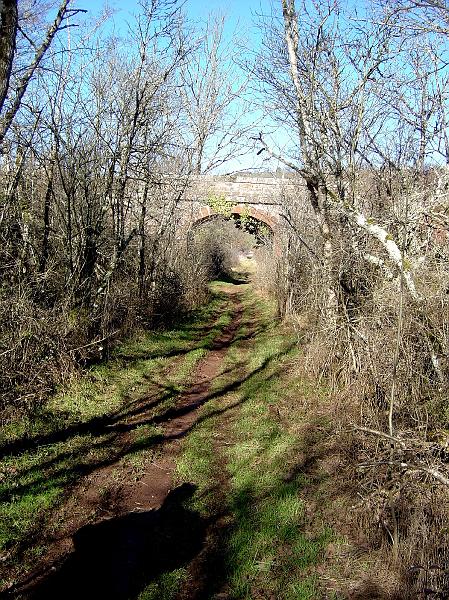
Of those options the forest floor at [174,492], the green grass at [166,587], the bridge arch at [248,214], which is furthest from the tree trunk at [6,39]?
the bridge arch at [248,214]

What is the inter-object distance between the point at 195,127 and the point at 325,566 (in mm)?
13263

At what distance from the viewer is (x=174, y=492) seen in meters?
5.41

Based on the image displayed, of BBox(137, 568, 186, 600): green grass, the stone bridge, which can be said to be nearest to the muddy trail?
BBox(137, 568, 186, 600): green grass

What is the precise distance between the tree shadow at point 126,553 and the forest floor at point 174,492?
0.01 meters

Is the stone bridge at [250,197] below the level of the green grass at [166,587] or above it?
above

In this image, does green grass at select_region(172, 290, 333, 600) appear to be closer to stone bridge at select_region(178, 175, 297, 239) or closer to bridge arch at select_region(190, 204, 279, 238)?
stone bridge at select_region(178, 175, 297, 239)

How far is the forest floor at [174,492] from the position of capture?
Answer: 4.02 m

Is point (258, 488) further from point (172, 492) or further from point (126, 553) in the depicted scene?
point (126, 553)

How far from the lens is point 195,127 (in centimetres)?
1488

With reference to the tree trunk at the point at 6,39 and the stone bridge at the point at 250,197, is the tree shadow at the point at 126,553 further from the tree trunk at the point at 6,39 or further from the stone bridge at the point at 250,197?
the stone bridge at the point at 250,197

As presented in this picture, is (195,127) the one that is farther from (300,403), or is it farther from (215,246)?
(215,246)

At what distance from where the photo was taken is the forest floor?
4.02 metres

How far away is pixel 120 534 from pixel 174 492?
866mm

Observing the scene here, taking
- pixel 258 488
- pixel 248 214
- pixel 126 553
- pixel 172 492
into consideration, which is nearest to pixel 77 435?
pixel 172 492
